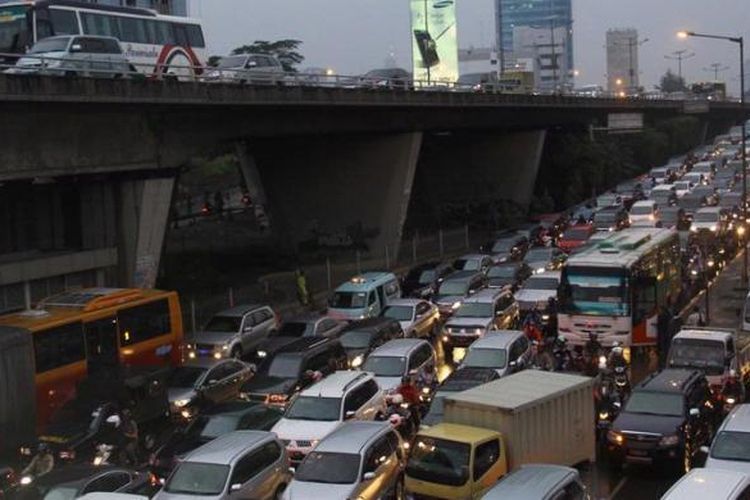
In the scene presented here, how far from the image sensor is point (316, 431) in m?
16.5

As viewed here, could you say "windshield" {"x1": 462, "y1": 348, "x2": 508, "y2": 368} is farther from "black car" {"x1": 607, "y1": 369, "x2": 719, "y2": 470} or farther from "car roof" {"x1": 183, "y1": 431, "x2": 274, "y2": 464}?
"car roof" {"x1": 183, "y1": 431, "x2": 274, "y2": 464}

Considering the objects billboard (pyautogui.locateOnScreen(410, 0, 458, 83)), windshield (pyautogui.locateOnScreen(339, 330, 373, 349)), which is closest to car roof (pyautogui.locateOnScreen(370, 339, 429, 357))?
windshield (pyautogui.locateOnScreen(339, 330, 373, 349))

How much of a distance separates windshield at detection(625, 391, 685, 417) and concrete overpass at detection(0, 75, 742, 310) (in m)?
14.8

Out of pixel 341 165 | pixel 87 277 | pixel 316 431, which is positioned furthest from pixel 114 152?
pixel 341 165

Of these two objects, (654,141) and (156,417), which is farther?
(654,141)

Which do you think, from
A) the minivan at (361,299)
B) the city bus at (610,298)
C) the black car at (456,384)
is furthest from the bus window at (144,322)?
the city bus at (610,298)

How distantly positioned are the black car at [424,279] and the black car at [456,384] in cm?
1295

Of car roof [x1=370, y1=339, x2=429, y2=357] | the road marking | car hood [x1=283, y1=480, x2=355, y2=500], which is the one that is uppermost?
car roof [x1=370, y1=339, x2=429, y2=357]

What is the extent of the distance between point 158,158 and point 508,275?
11.8 m

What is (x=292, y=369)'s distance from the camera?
20375 mm

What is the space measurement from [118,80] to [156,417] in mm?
9976

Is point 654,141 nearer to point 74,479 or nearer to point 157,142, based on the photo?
point 157,142

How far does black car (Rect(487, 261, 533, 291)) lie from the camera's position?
3222cm

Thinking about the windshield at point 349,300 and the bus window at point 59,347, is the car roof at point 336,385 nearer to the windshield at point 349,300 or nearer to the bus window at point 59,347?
the bus window at point 59,347
